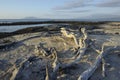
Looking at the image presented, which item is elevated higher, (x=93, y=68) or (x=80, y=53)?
(x=80, y=53)

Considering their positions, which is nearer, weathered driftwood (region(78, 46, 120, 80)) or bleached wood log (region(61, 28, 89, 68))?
weathered driftwood (region(78, 46, 120, 80))

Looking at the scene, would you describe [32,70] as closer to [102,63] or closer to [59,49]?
[102,63]

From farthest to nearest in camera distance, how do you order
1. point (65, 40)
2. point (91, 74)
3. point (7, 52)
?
1. point (65, 40)
2. point (7, 52)
3. point (91, 74)

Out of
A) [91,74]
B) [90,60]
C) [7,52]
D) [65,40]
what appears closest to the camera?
[91,74]

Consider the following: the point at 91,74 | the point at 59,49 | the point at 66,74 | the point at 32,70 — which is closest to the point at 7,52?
the point at 59,49

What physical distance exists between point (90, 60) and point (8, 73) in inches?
136

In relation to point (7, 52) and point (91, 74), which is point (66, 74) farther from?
point (7, 52)

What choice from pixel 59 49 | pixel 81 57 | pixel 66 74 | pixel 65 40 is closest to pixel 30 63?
pixel 66 74

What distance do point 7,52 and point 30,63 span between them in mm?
2970

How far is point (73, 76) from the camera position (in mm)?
9273

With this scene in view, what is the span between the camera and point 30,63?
32.9 feet

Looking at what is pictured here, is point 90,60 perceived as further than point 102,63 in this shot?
Yes

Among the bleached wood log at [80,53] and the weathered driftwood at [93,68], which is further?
the bleached wood log at [80,53]

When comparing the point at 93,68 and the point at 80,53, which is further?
the point at 80,53
